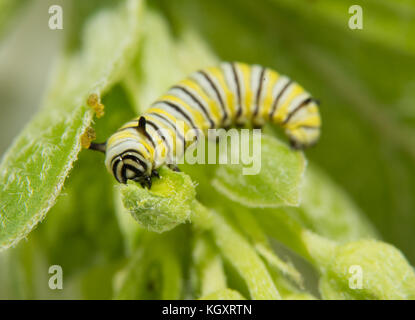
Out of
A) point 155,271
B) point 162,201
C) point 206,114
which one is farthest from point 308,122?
point 162,201

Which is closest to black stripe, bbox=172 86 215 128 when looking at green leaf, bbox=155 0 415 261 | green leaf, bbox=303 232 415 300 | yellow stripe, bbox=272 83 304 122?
yellow stripe, bbox=272 83 304 122

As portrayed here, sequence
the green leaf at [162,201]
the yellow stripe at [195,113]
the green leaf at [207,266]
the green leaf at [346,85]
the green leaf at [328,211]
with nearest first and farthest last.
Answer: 1. the green leaf at [162,201]
2. the green leaf at [207,266]
3. the yellow stripe at [195,113]
4. the green leaf at [328,211]
5. the green leaf at [346,85]

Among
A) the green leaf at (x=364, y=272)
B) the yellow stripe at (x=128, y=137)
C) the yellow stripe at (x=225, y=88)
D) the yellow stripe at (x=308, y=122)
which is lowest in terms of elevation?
the green leaf at (x=364, y=272)

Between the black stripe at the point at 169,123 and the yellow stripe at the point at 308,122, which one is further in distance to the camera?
the yellow stripe at the point at 308,122

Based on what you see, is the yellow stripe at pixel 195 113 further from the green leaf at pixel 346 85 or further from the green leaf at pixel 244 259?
the green leaf at pixel 346 85

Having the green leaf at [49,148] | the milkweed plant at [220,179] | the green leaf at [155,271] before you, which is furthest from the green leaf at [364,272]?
the green leaf at [49,148]

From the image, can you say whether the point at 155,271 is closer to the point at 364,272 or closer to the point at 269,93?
the point at 364,272
